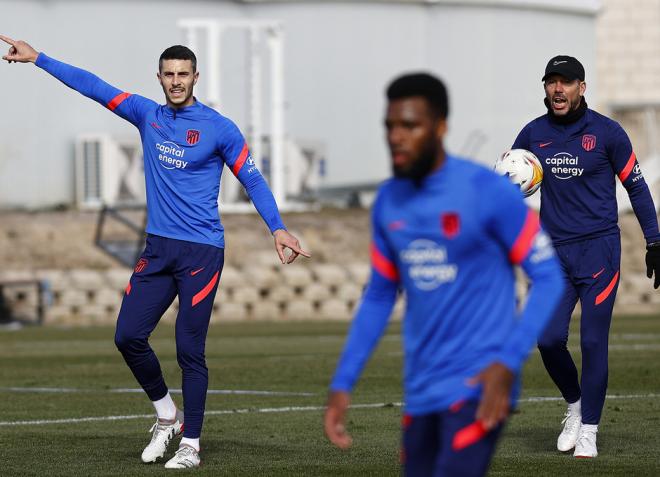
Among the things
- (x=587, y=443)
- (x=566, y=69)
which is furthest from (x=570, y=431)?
(x=566, y=69)

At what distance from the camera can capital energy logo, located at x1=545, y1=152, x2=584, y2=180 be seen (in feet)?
33.4

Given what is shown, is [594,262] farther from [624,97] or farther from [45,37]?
[624,97]

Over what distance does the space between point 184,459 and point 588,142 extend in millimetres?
3119

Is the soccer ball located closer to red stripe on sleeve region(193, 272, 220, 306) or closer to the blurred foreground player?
the blurred foreground player

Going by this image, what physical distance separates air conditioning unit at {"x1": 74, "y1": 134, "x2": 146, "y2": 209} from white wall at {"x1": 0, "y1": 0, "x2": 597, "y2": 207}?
479mm

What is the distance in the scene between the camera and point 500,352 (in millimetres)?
5879

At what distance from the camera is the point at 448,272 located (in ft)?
19.5

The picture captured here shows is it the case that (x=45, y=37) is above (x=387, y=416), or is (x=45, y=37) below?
above

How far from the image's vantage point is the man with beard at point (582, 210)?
10148 mm

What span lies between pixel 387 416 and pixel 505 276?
Answer: 251 inches

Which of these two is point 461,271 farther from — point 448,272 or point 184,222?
point 184,222

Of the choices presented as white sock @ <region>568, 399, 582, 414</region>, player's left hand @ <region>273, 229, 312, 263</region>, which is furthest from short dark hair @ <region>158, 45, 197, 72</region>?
white sock @ <region>568, 399, 582, 414</region>

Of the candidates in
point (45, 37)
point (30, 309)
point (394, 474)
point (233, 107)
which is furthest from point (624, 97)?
point (394, 474)

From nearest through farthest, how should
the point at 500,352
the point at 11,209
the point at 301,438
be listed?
the point at 500,352
the point at 301,438
the point at 11,209
